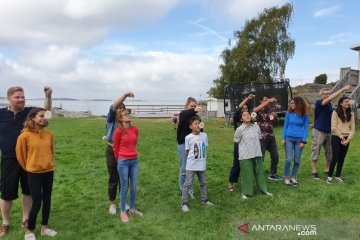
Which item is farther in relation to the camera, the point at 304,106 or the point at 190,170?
the point at 304,106

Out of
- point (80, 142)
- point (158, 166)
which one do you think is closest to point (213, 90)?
point (80, 142)

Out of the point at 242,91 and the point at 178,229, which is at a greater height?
the point at 242,91

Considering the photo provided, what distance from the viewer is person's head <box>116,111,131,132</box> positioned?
5.35m

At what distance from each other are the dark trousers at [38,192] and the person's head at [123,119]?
118cm

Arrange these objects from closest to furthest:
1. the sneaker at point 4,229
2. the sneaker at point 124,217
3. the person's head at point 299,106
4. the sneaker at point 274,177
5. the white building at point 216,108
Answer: the sneaker at point 4,229 → the sneaker at point 124,217 → the person's head at point 299,106 → the sneaker at point 274,177 → the white building at point 216,108

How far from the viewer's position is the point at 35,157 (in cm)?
461

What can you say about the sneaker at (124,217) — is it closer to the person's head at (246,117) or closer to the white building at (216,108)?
the person's head at (246,117)

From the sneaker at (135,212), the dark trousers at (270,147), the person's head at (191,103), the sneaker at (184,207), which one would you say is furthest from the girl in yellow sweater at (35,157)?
the dark trousers at (270,147)

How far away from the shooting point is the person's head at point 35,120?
4.62m

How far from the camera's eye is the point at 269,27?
28.1 metres

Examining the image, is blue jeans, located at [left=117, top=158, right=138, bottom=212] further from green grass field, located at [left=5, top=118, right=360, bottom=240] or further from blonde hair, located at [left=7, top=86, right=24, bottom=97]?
blonde hair, located at [left=7, top=86, right=24, bottom=97]

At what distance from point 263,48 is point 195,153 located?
80.0 ft

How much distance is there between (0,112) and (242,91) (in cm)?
1610

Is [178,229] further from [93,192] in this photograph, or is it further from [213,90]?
[213,90]
